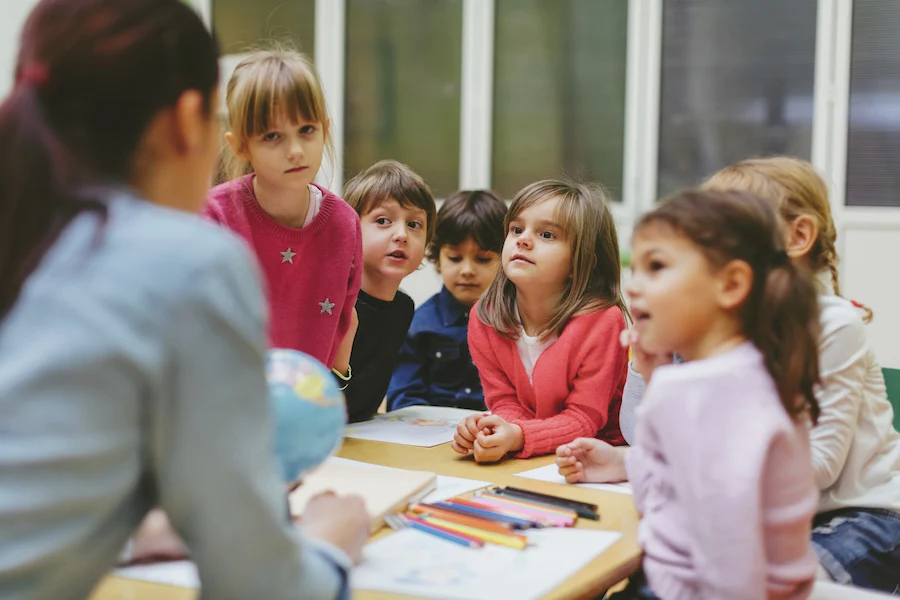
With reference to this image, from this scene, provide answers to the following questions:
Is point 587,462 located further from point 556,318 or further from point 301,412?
point 301,412

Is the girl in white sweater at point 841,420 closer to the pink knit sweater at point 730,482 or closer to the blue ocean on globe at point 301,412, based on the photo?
the pink knit sweater at point 730,482

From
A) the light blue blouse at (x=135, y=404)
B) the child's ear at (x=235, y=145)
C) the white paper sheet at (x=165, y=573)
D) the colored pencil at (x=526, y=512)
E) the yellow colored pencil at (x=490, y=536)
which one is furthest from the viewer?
the child's ear at (x=235, y=145)

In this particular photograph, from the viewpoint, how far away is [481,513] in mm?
1279

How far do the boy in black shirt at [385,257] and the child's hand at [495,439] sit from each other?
598 mm

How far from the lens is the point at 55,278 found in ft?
2.34

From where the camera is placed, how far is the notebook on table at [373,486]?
4.20 feet

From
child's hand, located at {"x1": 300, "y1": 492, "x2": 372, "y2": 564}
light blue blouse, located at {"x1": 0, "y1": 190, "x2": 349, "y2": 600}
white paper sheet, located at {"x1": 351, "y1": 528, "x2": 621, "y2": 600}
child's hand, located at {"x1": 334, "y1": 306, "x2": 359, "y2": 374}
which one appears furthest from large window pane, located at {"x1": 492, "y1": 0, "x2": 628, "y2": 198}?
light blue blouse, located at {"x1": 0, "y1": 190, "x2": 349, "y2": 600}

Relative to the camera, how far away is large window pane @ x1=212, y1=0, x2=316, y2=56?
5.30 metres

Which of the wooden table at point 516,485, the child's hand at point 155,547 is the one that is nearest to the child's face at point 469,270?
the wooden table at point 516,485

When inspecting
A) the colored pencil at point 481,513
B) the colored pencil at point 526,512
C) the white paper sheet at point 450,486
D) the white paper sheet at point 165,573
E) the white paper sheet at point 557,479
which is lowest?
the white paper sheet at point 557,479

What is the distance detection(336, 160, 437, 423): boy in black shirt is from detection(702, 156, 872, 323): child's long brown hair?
0.92 metres

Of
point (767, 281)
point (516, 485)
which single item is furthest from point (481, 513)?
point (767, 281)

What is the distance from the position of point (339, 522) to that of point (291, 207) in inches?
41.5

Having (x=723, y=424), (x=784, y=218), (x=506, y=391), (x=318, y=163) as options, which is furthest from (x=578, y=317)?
(x=723, y=424)
